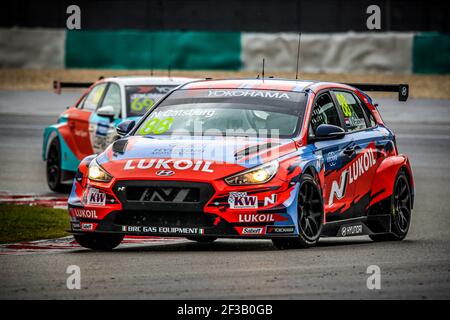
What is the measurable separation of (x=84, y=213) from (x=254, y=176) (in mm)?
1433

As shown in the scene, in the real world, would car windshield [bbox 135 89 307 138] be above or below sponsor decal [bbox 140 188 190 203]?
above

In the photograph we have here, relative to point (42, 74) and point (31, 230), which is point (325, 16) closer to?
point (42, 74)

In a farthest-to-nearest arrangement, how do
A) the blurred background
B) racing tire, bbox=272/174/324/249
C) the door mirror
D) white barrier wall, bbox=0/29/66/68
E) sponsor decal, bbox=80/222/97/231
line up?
1. white barrier wall, bbox=0/29/66/68
2. the blurred background
3. the door mirror
4. sponsor decal, bbox=80/222/97/231
5. racing tire, bbox=272/174/324/249

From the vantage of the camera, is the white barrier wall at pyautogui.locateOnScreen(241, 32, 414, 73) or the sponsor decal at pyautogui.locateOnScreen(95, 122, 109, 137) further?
the white barrier wall at pyautogui.locateOnScreen(241, 32, 414, 73)

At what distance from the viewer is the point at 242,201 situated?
10234mm

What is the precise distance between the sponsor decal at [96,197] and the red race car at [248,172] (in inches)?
0.4

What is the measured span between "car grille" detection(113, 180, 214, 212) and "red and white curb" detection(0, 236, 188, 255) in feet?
3.03

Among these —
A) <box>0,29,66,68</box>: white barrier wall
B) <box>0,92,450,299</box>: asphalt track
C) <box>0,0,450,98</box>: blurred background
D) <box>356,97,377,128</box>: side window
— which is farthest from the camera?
<box>0,29,66,68</box>: white barrier wall

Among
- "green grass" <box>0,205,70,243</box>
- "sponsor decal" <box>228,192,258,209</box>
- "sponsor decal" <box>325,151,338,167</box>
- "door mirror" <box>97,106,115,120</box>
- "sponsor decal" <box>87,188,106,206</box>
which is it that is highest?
"sponsor decal" <box>325,151,338,167</box>

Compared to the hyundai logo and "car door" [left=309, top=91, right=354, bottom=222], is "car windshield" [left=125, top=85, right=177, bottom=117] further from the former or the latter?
the hyundai logo

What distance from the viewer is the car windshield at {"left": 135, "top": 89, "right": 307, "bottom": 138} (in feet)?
36.9

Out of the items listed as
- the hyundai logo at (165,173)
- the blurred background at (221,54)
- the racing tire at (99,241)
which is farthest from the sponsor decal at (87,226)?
the blurred background at (221,54)

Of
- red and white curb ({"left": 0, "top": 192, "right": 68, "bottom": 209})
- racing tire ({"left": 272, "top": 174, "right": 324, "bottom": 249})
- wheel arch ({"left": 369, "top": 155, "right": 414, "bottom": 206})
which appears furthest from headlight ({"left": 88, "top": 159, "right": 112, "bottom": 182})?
red and white curb ({"left": 0, "top": 192, "right": 68, "bottom": 209})

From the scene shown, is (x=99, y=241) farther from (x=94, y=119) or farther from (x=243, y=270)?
(x=94, y=119)
